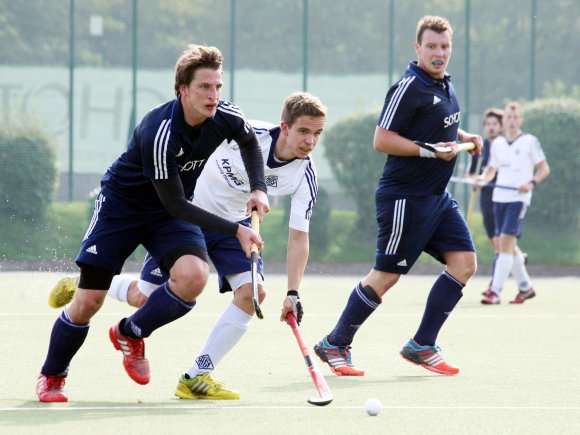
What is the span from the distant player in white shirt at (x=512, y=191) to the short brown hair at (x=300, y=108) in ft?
16.2

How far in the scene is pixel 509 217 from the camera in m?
10.2

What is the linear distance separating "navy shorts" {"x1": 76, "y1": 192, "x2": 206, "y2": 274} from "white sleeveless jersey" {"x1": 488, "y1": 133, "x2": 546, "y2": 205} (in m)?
5.82

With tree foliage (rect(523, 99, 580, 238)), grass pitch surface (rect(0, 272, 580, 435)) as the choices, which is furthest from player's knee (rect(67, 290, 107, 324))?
tree foliage (rect(523, 99, 580, 238))

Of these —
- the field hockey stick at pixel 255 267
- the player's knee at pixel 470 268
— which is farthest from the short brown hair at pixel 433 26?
the field hockey stick at pixel 255 267

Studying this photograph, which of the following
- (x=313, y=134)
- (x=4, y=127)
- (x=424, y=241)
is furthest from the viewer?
(x=4, y=127)

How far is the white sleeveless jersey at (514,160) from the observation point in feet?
34.6

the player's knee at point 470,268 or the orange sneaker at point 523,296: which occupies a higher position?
the player's knee at point 470,268

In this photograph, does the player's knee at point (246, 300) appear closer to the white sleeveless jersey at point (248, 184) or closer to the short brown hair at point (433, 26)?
the white sleeveless jersey at point (248, 184)

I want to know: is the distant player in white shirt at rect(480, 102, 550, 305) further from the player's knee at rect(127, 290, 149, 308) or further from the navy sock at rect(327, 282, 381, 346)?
the player's knee at rect(127, 290, 149, 308)

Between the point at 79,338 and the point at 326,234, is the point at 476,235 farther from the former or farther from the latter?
the point at 79,338

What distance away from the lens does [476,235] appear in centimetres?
1522

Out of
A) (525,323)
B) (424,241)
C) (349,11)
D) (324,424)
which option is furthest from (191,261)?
(349,11)

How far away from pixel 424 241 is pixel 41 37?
10.0 metres

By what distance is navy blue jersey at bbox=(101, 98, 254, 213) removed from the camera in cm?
473
